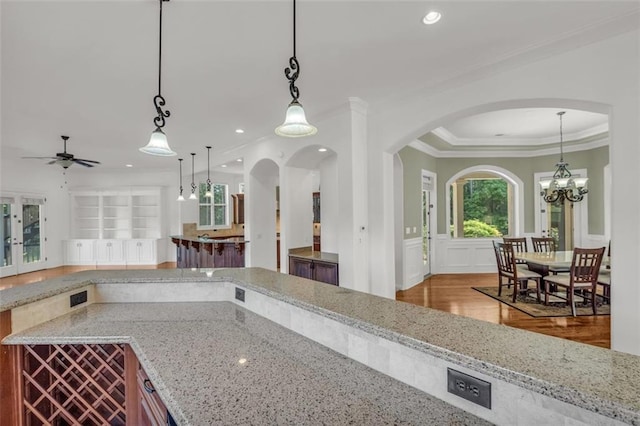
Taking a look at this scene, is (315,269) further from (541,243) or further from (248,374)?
(541,243)

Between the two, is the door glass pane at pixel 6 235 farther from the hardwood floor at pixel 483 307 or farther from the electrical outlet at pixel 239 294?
the electrical outlet at pixel 239 294

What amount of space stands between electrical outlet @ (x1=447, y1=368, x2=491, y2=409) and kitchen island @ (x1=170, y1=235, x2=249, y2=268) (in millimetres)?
5627

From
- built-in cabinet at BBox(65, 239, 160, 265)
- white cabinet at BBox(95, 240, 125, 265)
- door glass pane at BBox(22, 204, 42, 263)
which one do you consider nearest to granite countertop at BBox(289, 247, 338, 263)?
built-in cabinet at BBox(65, 239, 160, 265)

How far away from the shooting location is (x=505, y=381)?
82cm

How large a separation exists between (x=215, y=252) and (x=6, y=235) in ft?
17.4

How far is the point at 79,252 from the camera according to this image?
9039 millimetres

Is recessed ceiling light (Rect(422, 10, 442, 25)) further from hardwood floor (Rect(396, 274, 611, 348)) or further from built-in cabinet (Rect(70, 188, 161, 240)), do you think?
built-in cabinet (Rect(70, 188, 161, 240))

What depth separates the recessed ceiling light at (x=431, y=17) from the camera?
7.48 feet

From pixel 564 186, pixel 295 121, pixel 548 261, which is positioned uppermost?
pixel 295 121

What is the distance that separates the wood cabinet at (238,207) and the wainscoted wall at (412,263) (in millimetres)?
5480

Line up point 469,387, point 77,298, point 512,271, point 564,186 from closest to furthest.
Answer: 1. point 469,387
2. point 77,298
3. point 512,271
4. point 564,186

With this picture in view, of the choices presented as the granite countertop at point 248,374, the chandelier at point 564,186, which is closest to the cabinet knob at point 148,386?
the granite countertop at point 248,374

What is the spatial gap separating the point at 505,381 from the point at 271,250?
6.03 m

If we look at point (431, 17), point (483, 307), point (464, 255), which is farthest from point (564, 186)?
point (431, 17)
